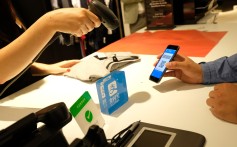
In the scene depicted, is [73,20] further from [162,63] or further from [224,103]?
[224,103]

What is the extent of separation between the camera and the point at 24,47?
852 millimetres

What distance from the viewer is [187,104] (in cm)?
77

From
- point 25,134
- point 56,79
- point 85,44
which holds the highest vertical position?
point 25,134

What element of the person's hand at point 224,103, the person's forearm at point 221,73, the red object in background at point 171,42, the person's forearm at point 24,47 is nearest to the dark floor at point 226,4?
the red object in background at point 171,42

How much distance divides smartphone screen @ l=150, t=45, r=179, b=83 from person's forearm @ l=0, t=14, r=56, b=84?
15.4 inches

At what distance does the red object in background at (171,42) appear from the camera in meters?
1.32

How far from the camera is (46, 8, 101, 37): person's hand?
0.84 m

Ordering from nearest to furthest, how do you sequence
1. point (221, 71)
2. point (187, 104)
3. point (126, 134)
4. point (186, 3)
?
point (126, 134), point (187, 104), point (221, 71), point (186, 3)

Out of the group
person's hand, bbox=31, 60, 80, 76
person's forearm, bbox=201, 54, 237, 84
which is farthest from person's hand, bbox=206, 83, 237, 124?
person's hand, bbox=31, 60, 80, 76

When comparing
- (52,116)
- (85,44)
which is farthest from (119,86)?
(85,44)

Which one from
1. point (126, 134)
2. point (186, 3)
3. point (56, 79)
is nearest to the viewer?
point (126, 134)

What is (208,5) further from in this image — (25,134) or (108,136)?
(25,134)

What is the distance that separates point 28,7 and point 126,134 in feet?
7.31

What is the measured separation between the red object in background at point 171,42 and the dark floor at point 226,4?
28.5 inches
